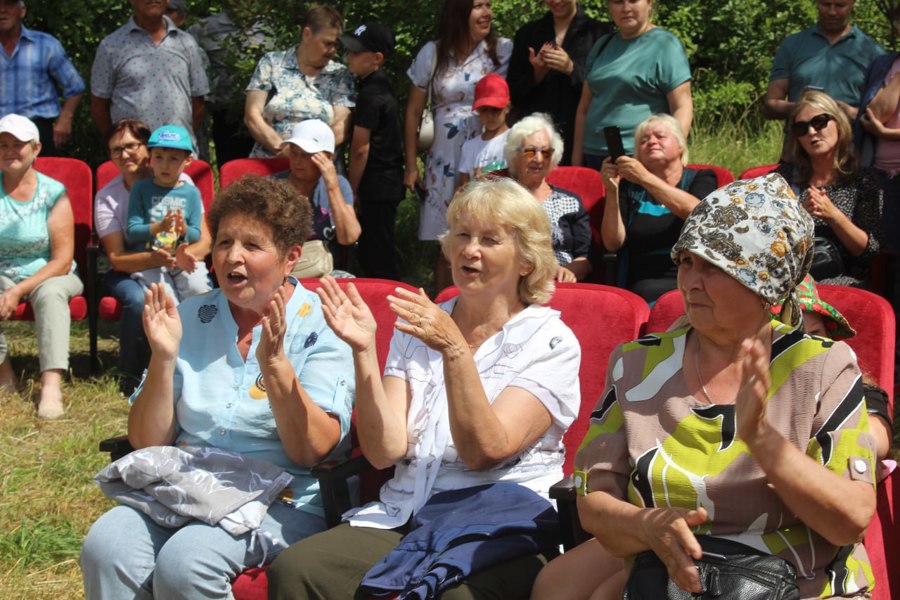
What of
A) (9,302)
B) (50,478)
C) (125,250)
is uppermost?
(125,250)

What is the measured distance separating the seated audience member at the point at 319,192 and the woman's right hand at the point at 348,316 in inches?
105

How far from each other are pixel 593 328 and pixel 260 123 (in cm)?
382

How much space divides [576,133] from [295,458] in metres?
3.79

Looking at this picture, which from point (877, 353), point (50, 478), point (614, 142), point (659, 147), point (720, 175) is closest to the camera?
point (877, 353)

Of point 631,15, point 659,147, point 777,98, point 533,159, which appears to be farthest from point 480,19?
point 659,147

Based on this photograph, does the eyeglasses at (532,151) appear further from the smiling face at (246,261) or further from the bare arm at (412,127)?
the smiling face at (246,261)

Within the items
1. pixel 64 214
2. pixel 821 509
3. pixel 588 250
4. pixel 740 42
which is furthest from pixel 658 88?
pixel 740 42

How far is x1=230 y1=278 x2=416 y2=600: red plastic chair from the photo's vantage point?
3.24m

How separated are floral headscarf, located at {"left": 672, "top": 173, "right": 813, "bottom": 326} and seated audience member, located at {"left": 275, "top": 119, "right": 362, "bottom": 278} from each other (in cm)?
349

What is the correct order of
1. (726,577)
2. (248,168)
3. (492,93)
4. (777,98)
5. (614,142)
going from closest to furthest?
(726,577) < (614,142) < (492,93) < (248,168) < (777,98)

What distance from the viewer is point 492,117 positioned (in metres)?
6.61

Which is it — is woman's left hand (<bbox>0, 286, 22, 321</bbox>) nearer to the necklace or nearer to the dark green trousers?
the dark green trousers

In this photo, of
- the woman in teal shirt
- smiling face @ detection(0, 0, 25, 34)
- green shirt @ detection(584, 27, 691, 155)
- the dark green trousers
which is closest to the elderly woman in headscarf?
the dark green trousers

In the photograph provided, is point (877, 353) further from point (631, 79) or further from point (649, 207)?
point (631, 79)
